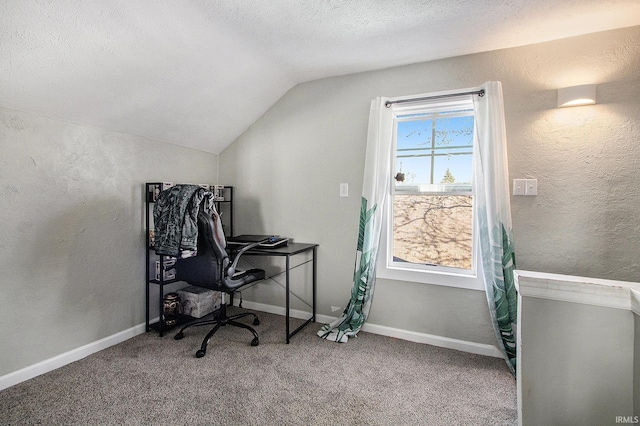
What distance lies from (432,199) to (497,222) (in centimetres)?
52

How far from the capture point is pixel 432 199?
2633mm

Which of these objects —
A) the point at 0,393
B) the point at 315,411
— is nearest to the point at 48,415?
the point at 0,393

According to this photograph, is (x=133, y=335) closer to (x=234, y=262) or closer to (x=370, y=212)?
(x=234, y=262)

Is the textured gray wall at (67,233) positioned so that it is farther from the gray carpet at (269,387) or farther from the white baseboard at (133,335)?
the gray carpet at (269,387)

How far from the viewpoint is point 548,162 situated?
220 cm

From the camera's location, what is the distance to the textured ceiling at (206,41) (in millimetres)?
1702

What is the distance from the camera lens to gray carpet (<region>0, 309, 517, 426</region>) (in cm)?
170

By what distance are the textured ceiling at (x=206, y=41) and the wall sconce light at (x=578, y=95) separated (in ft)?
1.23

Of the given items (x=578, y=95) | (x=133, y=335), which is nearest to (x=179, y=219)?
(x=133, y=335)

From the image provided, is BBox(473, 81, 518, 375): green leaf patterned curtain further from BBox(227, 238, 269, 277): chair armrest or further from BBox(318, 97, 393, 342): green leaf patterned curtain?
BBox(227, 238, 269, 277): chair armrest

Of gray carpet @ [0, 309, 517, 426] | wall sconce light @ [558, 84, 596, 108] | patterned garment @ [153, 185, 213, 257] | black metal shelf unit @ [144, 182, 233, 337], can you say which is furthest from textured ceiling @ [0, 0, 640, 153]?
gray carpet @ [0, 309, 517, 426]

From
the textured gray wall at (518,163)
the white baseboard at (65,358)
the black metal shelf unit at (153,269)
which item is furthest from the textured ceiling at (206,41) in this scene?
the white baseboard at (65,358)

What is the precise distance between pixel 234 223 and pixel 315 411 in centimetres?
207

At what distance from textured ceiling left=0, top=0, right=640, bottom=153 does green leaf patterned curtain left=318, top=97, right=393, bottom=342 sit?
1.71 ft
